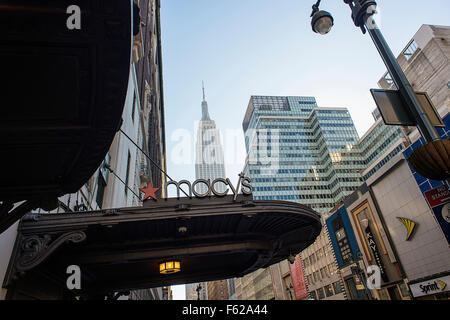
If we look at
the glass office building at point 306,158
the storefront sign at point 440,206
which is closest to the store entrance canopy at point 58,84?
the storefront sign at point 440,206

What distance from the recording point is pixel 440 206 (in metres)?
21.8

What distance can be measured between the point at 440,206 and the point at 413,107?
22.7 meters

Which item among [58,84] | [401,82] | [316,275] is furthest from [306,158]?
[58,84]

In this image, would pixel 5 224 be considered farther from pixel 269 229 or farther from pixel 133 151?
pixel 133 151

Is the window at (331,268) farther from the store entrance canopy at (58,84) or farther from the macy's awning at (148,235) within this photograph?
the store entrance canopy at (58,84)

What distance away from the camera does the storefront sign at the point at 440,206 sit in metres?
21.2

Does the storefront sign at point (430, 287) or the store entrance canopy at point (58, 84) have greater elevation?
the store entrance canopy at point (58, 84)

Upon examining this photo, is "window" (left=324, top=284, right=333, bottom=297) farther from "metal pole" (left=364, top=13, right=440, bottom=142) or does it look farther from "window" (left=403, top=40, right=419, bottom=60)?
"metal pole" (left=364, top=13, right=440, bottom=142)

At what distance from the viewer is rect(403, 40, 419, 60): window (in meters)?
56.9

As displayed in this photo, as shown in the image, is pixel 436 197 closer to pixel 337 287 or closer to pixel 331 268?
pixel 337 287

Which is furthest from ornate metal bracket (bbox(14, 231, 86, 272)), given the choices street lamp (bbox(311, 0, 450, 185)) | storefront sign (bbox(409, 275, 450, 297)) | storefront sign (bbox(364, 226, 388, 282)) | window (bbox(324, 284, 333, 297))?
window (bbox(324, 284, 333, 297))

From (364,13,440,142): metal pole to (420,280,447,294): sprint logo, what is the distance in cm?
2422

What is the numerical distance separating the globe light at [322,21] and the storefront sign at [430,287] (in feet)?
80.2
